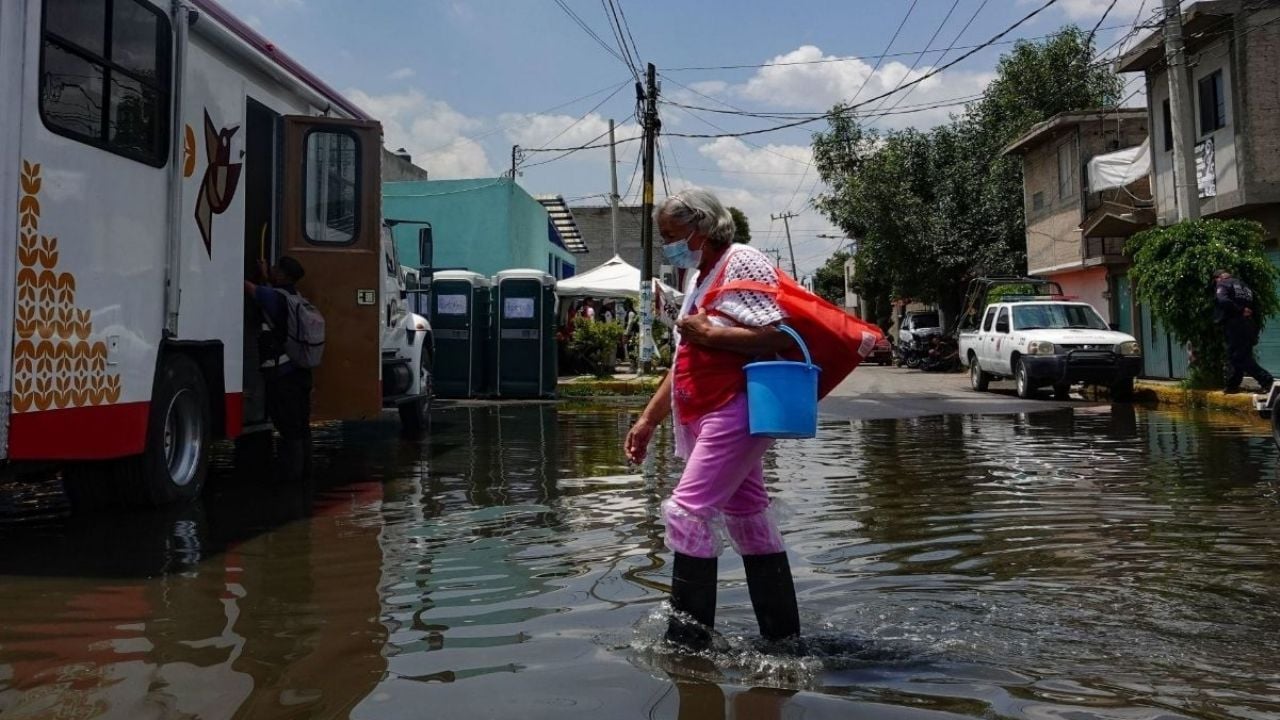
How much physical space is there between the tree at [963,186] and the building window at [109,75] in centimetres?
3007

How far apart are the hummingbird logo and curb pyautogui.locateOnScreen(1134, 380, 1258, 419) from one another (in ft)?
43.4

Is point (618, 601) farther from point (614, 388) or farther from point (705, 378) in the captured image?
point (614, 388)

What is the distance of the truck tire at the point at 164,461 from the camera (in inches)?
268

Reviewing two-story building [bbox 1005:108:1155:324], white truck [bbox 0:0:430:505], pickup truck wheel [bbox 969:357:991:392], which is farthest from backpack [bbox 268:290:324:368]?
two-story building [bbox 1005:108:1155:324]

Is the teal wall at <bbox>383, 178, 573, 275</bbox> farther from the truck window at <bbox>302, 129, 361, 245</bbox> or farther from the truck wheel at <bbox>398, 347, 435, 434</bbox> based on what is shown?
the truck window at <bbox>302, 129, 361, 245</bbox>

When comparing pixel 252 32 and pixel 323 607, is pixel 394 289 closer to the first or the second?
pixel 252 32

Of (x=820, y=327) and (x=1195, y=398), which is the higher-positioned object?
(x=820, y=327)

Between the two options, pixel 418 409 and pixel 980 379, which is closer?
pixel 418 409

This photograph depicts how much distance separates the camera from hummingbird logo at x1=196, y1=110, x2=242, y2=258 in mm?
7375

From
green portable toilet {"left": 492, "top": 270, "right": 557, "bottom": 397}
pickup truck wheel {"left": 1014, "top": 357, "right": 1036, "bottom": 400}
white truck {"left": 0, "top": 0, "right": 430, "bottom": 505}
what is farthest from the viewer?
green portable toilet {"left": 492, "top": 270, "right": 557, "bottom": 397}

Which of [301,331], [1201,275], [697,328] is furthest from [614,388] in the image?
[697,328]

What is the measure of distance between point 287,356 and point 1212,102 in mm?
19637

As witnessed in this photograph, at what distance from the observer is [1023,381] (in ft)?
61.9

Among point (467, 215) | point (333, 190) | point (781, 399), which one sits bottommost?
point (781, 399)
